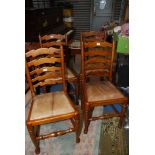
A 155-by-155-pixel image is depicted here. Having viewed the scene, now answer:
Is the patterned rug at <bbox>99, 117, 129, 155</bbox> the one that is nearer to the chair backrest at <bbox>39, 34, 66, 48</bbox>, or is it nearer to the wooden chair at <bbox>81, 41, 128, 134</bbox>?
the wooden chair at <bbox>81, 41, 128, 134</bbox>

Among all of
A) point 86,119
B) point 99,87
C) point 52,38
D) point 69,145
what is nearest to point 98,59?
point 99,87

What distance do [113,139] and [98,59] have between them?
944mm

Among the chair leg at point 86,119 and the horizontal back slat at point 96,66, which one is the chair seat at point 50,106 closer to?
the chair leg at point 86,119

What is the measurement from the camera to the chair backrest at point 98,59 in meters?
1.83

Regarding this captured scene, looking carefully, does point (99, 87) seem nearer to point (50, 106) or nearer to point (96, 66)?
point (96, 66)

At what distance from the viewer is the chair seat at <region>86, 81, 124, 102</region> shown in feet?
5.60

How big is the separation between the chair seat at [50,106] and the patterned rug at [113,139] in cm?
59

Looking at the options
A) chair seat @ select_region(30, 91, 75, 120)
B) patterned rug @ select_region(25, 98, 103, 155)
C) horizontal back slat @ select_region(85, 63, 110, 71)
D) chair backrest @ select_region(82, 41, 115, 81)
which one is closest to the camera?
chair seat @ select_region(30, 91, 75, 120)

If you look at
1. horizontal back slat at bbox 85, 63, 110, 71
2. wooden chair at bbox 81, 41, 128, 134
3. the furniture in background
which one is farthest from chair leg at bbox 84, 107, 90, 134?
the furniture in background

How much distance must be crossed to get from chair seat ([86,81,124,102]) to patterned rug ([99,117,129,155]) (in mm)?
470

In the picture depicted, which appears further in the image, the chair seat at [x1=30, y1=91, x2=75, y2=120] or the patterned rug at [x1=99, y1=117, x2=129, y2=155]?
the patterned rug at [x1=99, y1=117, x2=129, y2=155]
